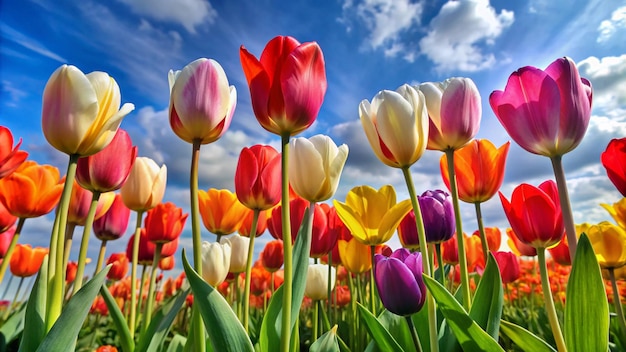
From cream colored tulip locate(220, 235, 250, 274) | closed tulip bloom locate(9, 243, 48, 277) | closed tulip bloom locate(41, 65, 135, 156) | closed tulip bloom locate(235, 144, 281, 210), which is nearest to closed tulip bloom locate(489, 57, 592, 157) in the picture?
closed tulip bloom locate(235, 144, 281, 210)

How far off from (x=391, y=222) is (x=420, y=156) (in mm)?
542

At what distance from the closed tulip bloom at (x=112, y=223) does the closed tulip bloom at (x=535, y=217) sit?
1.96 metres

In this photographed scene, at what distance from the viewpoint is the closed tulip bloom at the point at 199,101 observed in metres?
1.24

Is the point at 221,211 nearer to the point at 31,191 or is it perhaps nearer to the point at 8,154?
the point at 31,191

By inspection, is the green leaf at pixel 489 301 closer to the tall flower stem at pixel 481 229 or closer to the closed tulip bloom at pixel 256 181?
the tall flower stem at pixel 481 229

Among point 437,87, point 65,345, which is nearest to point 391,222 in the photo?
point 437,87

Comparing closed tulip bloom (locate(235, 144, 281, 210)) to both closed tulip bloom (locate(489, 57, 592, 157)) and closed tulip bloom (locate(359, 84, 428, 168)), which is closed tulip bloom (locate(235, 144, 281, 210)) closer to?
closed tulip bloom (locate(359, 84, 428, 168))

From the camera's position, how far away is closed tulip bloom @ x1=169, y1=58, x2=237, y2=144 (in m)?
1.24

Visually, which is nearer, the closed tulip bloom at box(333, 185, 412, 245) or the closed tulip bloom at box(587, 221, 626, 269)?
the closed tulip bloom at box(333, 185, 412, 245)

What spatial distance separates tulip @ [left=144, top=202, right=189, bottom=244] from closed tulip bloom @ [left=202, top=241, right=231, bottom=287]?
38cm

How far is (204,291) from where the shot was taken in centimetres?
112

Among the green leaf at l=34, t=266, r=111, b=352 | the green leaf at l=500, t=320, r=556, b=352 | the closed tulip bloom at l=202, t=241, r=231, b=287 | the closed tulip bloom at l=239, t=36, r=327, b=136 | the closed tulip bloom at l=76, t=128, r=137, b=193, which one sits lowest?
the green leaf at l=500, t=320, r=556, b=352

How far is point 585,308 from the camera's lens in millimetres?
1235

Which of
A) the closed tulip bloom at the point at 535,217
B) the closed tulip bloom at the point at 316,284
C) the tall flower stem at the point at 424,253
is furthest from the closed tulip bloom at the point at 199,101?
the closed tulip bloom at the point at 316,284
